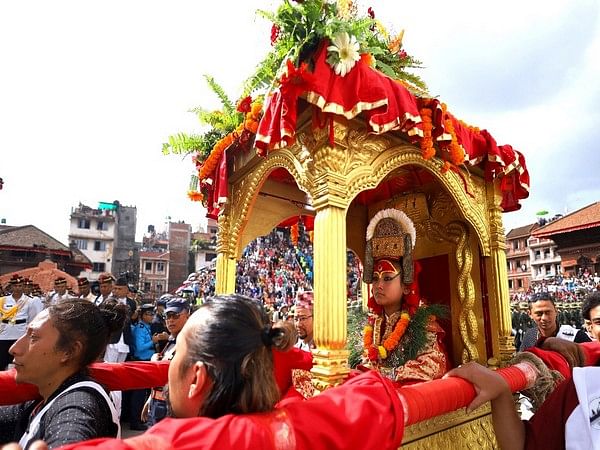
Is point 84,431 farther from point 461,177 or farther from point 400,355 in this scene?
point 461,177

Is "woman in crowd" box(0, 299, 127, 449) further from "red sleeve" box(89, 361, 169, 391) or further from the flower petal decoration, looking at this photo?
the flower petal decoration

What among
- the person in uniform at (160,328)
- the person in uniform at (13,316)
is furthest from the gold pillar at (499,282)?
the person in uniform at (13,316)

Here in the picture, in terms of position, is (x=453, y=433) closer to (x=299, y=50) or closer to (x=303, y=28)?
(x=299, y=50)

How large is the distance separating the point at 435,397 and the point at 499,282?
2435 millimetres

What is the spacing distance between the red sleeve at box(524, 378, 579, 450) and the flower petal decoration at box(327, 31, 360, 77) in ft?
6.43

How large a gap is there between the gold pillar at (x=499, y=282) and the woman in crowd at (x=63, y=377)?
10.6ft

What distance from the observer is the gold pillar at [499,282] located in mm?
3387

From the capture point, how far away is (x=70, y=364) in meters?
1.68

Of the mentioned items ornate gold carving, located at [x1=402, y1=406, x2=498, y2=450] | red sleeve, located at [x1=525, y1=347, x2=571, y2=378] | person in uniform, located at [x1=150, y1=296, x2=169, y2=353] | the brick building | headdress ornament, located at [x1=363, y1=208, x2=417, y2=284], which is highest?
the brick building

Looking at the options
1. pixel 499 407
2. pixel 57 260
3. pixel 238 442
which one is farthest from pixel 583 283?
pixel 57 260

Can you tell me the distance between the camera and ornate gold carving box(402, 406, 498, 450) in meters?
2.37

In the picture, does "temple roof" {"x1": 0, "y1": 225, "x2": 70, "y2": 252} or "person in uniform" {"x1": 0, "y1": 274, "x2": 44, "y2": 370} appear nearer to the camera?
"person in uniform" {"x1": 0, "y1": 274, "x2": 44, "y2": 370}

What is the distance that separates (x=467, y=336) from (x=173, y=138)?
3.31 m

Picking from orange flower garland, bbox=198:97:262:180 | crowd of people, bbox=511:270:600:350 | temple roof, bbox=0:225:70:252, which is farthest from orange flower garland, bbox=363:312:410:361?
temple roof, bbox=0:225:70:252
